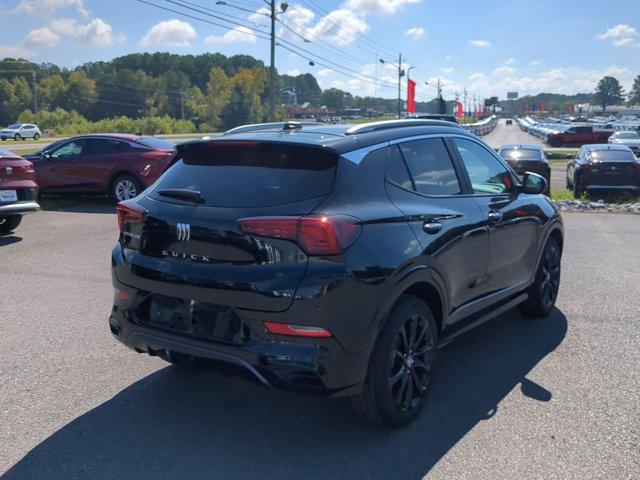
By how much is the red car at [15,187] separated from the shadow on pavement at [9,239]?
343 mm

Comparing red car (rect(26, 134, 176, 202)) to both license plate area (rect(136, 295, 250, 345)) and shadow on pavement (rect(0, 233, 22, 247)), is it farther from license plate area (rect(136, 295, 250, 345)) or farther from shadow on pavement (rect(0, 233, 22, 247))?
license plate area (rect(136, 295, 250, 345))

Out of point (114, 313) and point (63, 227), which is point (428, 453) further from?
point (63, 227)

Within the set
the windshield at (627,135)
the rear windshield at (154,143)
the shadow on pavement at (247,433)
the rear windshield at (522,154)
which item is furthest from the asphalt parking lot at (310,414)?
the windshield at (627,135)

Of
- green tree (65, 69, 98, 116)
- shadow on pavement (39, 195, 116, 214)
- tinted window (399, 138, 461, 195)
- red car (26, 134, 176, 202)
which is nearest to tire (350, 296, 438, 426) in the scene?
tinted window (399, 138, 461, 195)

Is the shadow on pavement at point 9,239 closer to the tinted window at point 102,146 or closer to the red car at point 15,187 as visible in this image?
the red car at point 15,187

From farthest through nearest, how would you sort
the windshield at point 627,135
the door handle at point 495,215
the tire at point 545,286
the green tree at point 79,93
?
the green tree at point 79,93, the windshield at point 627,135, the tire at point 545,286, the door handle at point 495,215

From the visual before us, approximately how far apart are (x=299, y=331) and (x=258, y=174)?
3.17 feet

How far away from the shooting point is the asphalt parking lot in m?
3.50

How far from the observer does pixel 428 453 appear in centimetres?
363

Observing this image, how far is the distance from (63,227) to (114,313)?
8068 millimetres

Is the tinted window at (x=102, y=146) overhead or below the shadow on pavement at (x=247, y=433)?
A: overhead

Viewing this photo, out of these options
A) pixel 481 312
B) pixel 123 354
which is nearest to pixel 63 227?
pixel 123 354

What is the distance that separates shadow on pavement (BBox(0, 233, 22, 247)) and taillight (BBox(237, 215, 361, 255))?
769 centimetres

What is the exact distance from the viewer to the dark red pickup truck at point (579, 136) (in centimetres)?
4722
